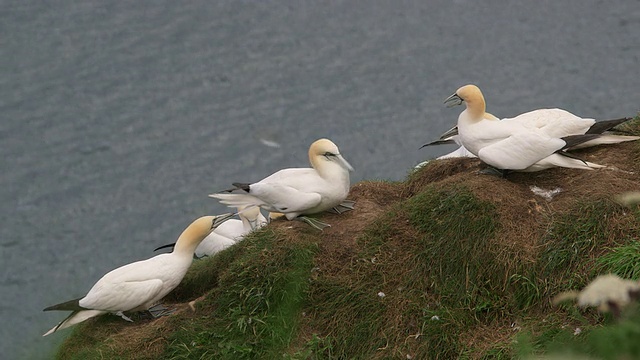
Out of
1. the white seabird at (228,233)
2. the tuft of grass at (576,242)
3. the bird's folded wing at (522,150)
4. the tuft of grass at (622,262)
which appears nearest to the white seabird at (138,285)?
the white seabird at (228,233)

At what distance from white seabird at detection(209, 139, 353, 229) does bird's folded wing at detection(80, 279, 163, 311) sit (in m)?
0.80

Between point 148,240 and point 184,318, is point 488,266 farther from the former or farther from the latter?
point 148,240

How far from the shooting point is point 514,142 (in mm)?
5887

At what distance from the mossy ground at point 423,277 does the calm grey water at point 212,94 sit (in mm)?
3048

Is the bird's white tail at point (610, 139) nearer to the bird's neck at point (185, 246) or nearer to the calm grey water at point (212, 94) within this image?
the bird's neck at point (185, 246)

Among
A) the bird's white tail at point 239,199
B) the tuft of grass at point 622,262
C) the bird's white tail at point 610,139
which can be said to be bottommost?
the tuft of grass at point 622,262

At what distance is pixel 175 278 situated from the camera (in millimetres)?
6301

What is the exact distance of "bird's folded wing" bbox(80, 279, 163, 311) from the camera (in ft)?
20.1

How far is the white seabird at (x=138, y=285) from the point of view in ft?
20.2

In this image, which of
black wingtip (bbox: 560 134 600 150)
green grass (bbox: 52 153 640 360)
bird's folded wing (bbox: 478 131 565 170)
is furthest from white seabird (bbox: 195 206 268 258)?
black wingtip (bbox: 560 134 600 150)

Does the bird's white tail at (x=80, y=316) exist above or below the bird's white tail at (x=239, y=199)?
below

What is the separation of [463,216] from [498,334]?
0.76 m

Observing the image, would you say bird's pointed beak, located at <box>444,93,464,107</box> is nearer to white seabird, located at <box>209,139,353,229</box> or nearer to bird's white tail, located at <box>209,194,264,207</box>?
white seabird, located at <box>209,139,353,229</box>

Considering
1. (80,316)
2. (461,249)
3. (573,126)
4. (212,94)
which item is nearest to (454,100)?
(573,126)
